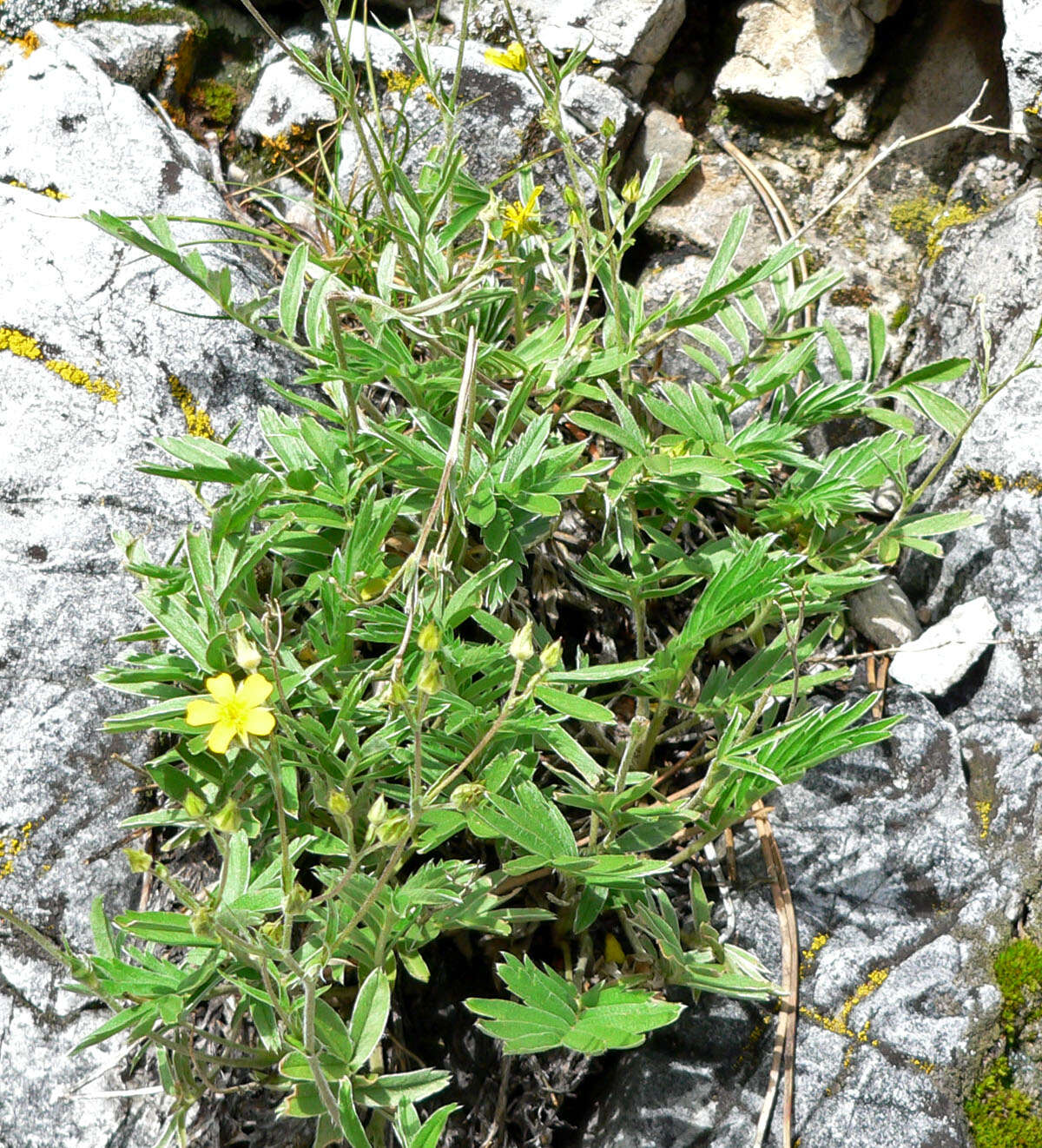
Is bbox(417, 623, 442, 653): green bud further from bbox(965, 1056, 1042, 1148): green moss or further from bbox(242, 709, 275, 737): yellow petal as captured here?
bbox(965, 1056, 1042, 1148): green moss

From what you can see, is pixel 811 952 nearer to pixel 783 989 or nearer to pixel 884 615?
pixel 783 989

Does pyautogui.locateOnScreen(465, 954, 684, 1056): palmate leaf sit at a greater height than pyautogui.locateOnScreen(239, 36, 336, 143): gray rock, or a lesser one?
lesser

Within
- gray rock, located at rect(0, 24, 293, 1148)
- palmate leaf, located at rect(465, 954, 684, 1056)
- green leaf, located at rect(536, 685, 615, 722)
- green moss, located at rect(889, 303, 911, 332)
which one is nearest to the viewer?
palmate leaf, located at rect(465, 954, 684, 1056)

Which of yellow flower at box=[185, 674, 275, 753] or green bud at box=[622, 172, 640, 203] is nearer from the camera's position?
yellow flower at box=[185, 674, 275, 753]

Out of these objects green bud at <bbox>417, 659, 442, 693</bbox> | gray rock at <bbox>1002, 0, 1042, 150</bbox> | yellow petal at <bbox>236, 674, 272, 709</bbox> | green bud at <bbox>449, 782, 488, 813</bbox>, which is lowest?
green bud at <bbox>449, 782, 488, 813</bbox>

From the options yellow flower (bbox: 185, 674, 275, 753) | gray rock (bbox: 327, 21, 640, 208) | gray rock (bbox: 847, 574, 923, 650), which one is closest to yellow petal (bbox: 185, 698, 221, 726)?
yellow flower (bbox: 185, 674, 275, 753)

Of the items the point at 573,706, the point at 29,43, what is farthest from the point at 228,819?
the point at 29,43

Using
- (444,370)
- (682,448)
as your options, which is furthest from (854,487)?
(444,370)

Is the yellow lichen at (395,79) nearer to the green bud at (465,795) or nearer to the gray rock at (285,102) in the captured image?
the gray rock at (285,102)

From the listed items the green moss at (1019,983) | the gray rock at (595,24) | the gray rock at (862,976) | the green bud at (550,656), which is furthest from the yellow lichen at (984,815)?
the gray rock at (595,24)
